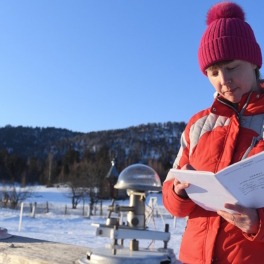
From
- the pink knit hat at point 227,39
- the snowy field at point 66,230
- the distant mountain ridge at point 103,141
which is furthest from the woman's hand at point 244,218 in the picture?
the distant mountain ridge at point 103,141

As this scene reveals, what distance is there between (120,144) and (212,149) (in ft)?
279

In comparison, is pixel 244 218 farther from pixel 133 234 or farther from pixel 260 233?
pixel 133 234

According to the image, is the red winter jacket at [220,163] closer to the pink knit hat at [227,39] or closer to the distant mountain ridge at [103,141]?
the pink knit hat at [227,39]

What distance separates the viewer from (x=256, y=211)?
3.72 feet

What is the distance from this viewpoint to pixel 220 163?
1341mm

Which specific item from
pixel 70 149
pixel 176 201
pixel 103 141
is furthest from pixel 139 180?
pixel 103 141

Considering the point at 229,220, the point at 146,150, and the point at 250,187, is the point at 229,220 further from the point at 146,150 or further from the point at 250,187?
the point at 146,150

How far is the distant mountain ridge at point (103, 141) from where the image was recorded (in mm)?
81562

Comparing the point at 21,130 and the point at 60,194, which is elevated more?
the point at 21,130

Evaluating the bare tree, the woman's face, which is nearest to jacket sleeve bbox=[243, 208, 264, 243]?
the woman's face

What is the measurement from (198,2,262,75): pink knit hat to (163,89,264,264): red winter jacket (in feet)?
0.58

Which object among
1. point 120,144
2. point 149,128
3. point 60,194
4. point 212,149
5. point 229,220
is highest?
point 149,128

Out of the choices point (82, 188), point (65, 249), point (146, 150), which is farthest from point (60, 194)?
point (65, 249)

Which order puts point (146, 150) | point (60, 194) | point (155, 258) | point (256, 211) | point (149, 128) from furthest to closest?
1. point (149, 128)
2. point (146, 150)
3. point (60, 194)
4. point (256, 211)
5. point (155, 258)
